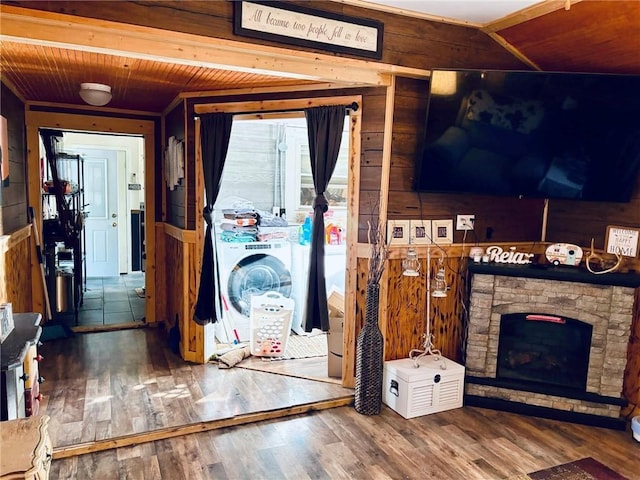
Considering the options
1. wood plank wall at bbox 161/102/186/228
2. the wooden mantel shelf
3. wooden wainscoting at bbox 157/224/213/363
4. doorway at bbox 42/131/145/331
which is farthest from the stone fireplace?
doorway at bbox 42/131/145/331

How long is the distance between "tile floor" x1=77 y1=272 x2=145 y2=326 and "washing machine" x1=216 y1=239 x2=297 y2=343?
1261mm

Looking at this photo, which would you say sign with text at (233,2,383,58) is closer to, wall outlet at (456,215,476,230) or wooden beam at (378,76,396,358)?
wooden beam at (378,76,396,358)

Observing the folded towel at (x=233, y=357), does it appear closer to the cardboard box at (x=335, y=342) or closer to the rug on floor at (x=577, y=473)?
the cardboard box at (x=335, y=342)

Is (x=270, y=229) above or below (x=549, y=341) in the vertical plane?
above

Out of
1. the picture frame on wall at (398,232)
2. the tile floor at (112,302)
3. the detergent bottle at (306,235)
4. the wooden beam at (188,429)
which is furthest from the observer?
the tile floor at (112,302)

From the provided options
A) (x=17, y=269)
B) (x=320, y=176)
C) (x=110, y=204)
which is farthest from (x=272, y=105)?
(x=110, y=204)

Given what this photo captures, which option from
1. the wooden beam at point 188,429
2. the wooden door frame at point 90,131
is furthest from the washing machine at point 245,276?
the wooden beam at point 188,429

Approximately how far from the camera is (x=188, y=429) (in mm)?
2887

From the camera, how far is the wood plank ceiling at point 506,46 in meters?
2.78

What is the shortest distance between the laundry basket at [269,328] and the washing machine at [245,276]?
0.37 meters

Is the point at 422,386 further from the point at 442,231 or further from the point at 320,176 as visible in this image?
the point at 320,176

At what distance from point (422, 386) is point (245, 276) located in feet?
6.93

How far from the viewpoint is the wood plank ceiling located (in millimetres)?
2775

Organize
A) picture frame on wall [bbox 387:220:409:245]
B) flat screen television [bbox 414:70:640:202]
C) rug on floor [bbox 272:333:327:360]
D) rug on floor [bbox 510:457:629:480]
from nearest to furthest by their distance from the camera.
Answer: rug on floor [bbox 510:457:629:480] < flat screen television [bbox 414:70:640:202] < picture frame on wall [bbox 387:220:409:245] < rug on floor [bbox 272:333:327:360]
